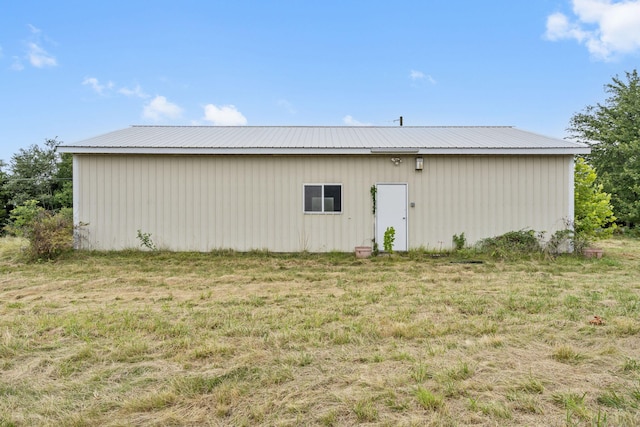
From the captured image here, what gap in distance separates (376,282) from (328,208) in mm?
3170

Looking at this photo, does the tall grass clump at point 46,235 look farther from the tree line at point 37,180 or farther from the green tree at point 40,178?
the green tree at point 40,178

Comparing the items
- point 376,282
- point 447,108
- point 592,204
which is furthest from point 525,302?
point 447,108

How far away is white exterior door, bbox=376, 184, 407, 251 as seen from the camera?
321 inches

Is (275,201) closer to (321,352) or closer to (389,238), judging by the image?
(389,238)

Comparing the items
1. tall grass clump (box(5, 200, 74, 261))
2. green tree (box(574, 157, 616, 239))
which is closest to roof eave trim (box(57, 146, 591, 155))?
green tree (box(574, 157, 616, 239))

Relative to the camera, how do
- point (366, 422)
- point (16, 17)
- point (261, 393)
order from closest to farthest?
point (366, 422)
point (261, 393)
point (16, 17)

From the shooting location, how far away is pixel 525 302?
157 inches

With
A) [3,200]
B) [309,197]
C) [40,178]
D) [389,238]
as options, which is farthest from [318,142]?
[40,178]

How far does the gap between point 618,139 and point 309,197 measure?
15.4 meters

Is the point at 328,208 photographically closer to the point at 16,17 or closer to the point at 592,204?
the point at 592,204

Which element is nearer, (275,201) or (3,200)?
(275,201)

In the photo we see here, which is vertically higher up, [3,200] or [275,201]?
[3,200]

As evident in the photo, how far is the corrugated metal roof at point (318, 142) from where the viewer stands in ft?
25.9

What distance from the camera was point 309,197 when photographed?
822 centimetres
